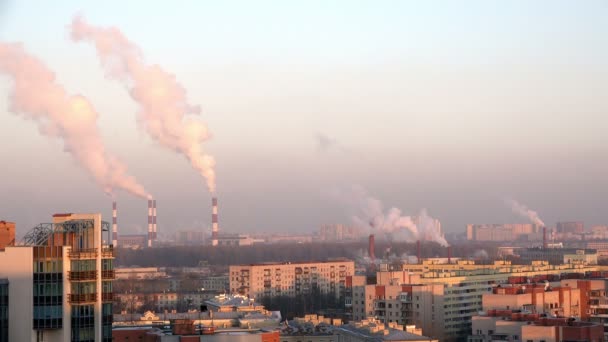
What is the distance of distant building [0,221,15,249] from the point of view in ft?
55.6

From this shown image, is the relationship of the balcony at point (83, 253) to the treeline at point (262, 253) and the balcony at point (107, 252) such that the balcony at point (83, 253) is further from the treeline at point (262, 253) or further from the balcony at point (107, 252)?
the treeline at point (262, 253)

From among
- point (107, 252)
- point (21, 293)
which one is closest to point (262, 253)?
point (107, 252)

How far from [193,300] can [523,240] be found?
67.2 m

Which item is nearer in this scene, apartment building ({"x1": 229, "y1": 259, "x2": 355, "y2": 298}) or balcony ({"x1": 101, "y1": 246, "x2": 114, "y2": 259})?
balcony ({"x1": 101, "y1": 246, "x2": 114, "y2": 259})

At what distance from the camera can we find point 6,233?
17094 mm

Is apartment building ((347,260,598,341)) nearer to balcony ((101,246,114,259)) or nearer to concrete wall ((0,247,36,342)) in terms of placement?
balcony ((101,246,114,259))

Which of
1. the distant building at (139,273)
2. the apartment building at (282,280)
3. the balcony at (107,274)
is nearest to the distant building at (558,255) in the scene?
the apartment building at (282,280)

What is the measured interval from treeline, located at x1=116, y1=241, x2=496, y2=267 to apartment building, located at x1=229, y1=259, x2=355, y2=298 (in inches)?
824

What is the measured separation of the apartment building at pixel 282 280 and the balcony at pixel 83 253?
44.7m

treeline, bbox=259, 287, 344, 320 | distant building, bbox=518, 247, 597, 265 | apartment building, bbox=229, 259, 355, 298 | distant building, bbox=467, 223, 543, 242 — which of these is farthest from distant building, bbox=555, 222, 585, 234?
treeline, bbox=259, 287, 344, 320

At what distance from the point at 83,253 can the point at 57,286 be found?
519 millimetres

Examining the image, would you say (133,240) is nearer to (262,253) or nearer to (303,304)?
(262,253)

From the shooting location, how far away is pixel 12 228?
56.6 feet

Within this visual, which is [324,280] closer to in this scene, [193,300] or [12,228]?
[193,300]
